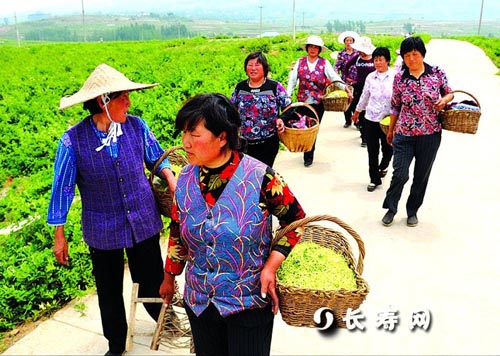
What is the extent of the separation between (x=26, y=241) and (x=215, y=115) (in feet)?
10.7

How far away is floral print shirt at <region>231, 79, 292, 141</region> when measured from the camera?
4.83m

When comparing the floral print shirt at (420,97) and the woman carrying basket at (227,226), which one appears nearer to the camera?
the woman carrying basket at (227,226)

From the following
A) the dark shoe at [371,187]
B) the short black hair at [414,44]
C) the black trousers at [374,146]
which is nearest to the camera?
the short black hair at [414,44]

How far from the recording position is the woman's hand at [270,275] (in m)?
2.08

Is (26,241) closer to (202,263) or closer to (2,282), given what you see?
(2,282)

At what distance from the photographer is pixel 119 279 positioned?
123 inches

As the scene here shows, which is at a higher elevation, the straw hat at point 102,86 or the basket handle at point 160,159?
the straw hat at point 102,86

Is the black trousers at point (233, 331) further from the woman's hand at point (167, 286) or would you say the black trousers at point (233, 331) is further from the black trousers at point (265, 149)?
the black trousers at point (265, 149)

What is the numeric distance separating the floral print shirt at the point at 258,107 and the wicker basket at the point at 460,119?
163 centimetres

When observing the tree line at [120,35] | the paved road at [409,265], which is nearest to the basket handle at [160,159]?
the paved road at [409,265]

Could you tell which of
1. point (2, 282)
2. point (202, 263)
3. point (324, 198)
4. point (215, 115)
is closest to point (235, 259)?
point (202, 263)

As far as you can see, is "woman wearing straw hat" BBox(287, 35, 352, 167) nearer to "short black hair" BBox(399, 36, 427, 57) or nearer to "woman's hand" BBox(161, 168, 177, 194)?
"short black hair" BBox(399, 36, 427, 57)

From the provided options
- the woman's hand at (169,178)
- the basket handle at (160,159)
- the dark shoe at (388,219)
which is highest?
the basket handle at (160,159)

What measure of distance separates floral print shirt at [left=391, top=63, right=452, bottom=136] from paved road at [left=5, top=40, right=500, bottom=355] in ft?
3.62
